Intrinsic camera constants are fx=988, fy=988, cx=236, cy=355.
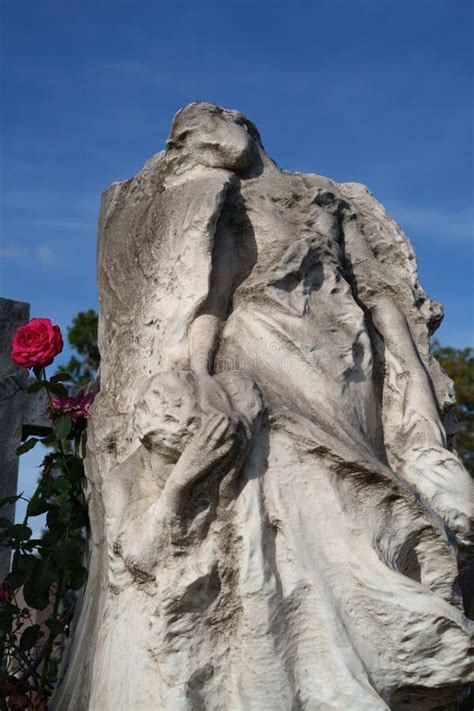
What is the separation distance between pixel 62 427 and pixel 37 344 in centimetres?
39

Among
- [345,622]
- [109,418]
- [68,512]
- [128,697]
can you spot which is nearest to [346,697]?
[345,622]

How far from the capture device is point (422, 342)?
4.41m

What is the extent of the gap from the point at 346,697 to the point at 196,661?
487mm

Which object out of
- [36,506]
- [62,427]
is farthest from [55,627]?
[62,427]

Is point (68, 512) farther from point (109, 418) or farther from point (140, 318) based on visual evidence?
point (140, 318)

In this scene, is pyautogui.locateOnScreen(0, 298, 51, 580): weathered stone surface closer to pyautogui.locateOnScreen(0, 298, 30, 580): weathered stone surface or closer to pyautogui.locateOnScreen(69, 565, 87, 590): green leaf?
pyautogui.locateOnScreen(0, 298, 30, 580): weathered stone surface

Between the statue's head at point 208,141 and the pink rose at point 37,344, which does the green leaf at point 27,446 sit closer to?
the pink rose at point 37,344

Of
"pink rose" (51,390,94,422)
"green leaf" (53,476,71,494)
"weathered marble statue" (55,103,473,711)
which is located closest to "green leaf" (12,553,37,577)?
"green leaf" (53,476,71,494)

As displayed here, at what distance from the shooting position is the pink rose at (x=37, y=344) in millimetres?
4289

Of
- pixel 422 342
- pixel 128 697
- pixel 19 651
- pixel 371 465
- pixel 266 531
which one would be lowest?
pixel 128 697

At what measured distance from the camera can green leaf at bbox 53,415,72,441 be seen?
4387 millimetres

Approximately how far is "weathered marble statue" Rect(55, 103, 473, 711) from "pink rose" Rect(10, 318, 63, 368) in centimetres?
21

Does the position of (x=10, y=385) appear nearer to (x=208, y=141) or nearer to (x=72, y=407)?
(x=72, y=407)

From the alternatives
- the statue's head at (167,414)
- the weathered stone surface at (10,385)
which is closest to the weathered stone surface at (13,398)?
the weathered stone surface at (10,385)
